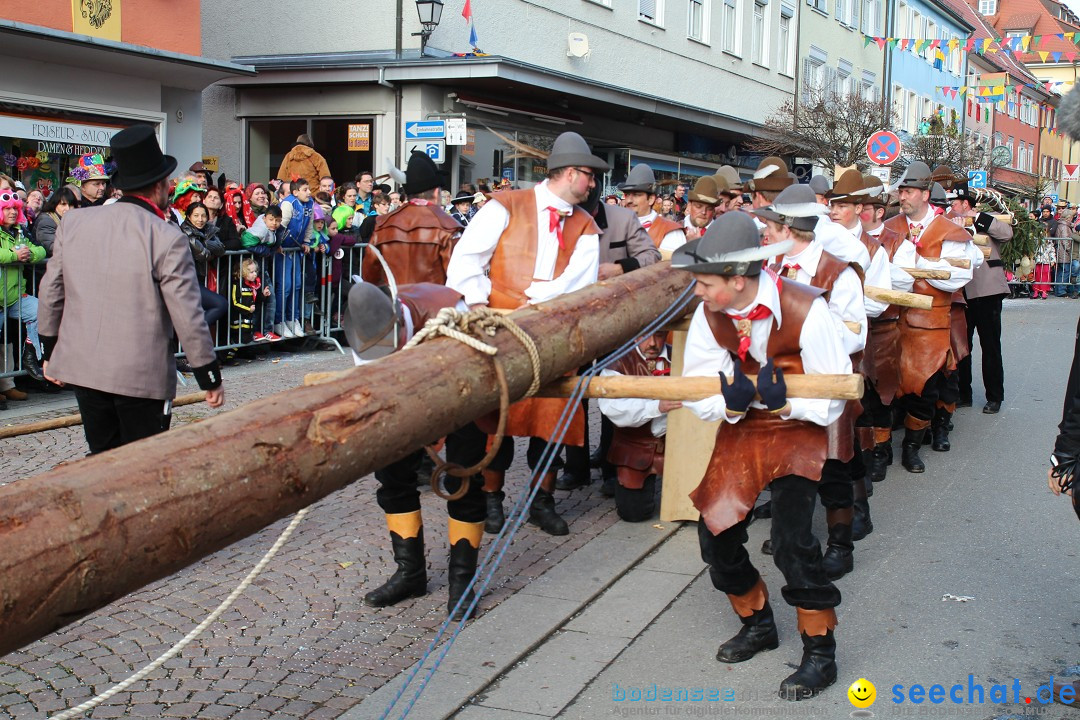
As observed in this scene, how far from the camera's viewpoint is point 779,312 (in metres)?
4.25

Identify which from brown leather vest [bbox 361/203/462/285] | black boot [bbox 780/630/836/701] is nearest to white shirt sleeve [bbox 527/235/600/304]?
brown leather vest [bbox 361/203/462/285]

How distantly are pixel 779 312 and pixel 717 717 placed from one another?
4.80 feet

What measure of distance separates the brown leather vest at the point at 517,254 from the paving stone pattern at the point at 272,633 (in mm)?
1316

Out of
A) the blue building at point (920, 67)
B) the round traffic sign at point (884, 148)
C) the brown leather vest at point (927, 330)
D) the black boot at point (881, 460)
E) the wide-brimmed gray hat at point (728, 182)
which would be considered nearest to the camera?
the black boot at point (881, 460)

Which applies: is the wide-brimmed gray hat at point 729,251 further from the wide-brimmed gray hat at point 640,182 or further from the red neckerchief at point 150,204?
the wide-brimmed gray hat at point 640,182

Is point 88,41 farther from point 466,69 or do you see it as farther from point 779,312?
point 779,312

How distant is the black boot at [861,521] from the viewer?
6.45 metres

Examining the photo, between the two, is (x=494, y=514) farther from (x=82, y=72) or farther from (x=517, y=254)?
(x=82, y=72)

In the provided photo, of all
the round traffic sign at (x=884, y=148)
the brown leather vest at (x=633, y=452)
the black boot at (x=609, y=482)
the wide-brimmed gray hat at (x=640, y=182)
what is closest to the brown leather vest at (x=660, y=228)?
the wide-brimmed gray hat at (x=640, y=182)

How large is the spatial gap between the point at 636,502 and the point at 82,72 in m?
9.63

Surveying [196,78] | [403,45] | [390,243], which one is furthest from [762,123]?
[390,243]

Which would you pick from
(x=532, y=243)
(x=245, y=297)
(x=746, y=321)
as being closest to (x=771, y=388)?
(x=746, y=321)

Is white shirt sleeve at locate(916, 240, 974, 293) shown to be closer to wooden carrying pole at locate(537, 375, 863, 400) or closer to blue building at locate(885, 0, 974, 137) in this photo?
wooden carrying pole at locate(537, 375, 863, 400)

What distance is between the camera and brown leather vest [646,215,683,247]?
8.48 m
